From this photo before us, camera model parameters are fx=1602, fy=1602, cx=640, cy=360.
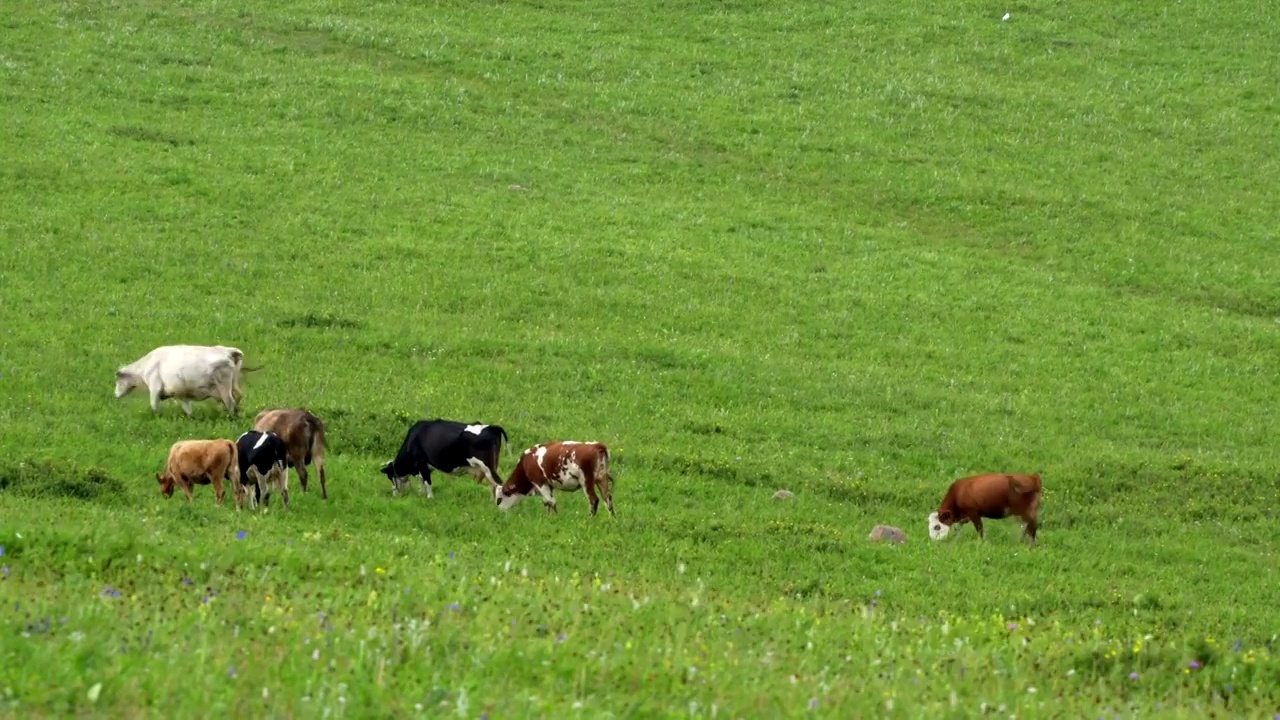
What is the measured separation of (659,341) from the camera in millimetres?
28719

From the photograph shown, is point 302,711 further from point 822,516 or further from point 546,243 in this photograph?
point 546,243

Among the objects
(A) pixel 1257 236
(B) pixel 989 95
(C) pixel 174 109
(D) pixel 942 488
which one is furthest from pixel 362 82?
(D) pixel 942 488

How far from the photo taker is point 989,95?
48.4 meters

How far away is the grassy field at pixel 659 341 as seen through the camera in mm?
10562

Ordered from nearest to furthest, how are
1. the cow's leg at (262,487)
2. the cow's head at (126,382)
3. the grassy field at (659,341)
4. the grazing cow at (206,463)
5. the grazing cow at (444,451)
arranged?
the grassy field at (659,341), the grazing cow at (206,463), the cow's leg at (262,487), the grazing cow at (444,451), the cow's head at (126,382)

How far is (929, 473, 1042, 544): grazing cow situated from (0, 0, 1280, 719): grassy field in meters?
0.49

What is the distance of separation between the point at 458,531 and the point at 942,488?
24.2 feet

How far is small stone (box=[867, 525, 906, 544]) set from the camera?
19.1 meters

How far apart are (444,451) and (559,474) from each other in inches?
61.9

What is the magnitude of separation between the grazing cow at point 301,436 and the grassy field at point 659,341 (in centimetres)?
49

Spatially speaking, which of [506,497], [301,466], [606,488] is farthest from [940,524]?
[301,466]

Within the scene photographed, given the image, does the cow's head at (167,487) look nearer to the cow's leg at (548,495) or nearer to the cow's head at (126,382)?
the cow's leg at (548,495)

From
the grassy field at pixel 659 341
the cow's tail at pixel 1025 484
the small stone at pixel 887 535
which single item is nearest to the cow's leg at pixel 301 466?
the grassy field at pixel 659 341

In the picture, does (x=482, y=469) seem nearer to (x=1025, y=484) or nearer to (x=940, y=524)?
(x=940, y=524)
